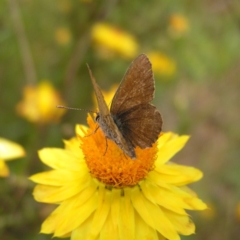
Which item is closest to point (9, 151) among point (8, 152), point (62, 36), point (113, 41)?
point (8, 152)

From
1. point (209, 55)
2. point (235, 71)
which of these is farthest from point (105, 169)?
point (235, 71)

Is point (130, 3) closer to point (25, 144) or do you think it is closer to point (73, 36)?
point (73, 36)

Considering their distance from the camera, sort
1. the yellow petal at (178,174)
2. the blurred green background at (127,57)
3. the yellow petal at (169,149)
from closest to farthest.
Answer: the yellow petal at (178,174)
the yellow petal at (169,149)
the blurred green background at (127,57)

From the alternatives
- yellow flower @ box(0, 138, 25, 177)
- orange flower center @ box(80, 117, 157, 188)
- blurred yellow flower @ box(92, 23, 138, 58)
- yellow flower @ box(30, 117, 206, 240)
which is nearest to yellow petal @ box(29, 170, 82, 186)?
yellow flower @ box(30, 117, 206, 240)

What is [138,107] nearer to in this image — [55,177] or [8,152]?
[55,177]

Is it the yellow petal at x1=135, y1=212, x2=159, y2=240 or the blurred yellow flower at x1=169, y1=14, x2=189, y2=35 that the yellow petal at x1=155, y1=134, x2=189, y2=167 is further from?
the blurred yellow flower at x1=169, y1=14, x2=189, y2=35

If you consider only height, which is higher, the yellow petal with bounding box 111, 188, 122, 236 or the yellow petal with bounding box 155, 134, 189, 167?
the yellow petal with bounding box 155, 134, 189, 167

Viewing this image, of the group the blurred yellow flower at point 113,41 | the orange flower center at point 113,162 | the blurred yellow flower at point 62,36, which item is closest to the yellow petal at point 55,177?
the orange flower center at point 113,162

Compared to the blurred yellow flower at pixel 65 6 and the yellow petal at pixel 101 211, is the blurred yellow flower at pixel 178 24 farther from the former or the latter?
the yellow petal at pixel 101 211
